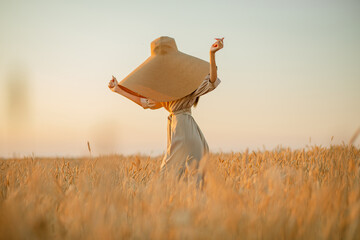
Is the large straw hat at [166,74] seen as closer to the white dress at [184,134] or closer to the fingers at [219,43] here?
the white dress at [184,134]

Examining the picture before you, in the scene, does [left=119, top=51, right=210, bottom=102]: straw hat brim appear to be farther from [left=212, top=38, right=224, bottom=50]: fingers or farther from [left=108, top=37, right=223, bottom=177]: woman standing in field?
[left=212, top=38, right=224, bottom=50]: fingers

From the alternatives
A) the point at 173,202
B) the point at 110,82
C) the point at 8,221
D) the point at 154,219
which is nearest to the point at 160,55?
the point at 110,82

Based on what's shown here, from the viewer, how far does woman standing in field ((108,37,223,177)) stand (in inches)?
128

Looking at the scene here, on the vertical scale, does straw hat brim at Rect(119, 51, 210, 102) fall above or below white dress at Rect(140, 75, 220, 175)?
above

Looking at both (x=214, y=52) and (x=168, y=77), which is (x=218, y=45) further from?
(x=168, y=77)

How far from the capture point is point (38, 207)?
1.49m

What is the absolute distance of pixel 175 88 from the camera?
338 centimetres

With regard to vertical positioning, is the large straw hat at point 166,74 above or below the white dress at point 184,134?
above

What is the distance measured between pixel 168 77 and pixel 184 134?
672 millimetres

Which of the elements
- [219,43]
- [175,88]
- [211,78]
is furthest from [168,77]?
[219,43]

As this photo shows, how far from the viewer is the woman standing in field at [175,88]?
3244mm

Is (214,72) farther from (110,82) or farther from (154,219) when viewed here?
(154,219)

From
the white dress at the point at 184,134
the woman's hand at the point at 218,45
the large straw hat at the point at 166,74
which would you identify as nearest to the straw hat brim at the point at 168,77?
the large straw hat at the point at 166,74

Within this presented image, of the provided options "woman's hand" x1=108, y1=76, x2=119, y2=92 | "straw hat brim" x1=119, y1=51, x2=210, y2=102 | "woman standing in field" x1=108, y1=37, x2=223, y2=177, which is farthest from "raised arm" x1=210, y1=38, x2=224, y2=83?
"woman's hand" x1=108, y1=76, x2=119, y2=92
